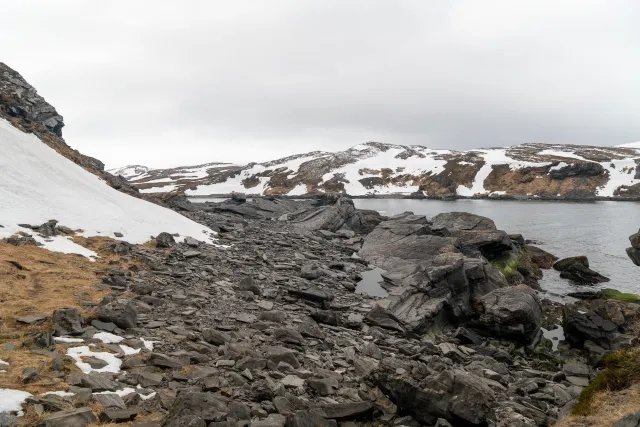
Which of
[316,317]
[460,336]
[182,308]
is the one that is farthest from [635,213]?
[182,308]

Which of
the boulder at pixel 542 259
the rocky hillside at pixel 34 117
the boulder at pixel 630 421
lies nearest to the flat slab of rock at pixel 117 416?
the boulder at pixel 630 421

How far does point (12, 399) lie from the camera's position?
27.3 feet

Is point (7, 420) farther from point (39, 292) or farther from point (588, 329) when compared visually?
point (588, 329)

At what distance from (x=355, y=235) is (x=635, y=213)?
226 feet

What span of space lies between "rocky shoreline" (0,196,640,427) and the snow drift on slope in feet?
8.50

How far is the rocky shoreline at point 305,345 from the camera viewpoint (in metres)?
9.88

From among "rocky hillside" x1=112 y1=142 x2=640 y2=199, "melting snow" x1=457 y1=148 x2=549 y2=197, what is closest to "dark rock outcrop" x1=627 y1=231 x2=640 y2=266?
"rocky hillside" x1=112 y1=142 x2=640 y2=199

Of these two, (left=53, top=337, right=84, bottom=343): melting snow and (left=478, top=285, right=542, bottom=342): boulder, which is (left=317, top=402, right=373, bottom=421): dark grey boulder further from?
(left=478, top=285, right=542, bottom=342): boulder

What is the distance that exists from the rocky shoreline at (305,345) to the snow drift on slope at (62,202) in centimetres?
259

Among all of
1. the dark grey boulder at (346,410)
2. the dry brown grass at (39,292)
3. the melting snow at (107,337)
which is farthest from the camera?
the melting snow at (107,337)

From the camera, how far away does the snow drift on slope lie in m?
23.6

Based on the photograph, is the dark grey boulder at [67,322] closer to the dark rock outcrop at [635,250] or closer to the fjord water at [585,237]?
the fjord water at [585,237]

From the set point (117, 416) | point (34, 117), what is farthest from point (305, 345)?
point (34, 117)

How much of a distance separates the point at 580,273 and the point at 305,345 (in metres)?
31.4
